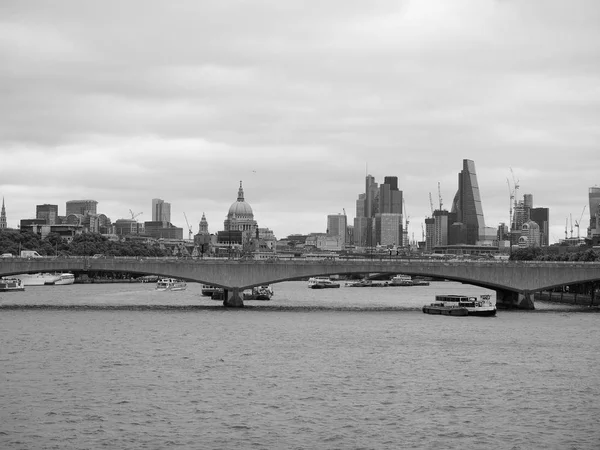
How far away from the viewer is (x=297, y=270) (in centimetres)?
12369

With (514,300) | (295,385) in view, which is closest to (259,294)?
(514,300)

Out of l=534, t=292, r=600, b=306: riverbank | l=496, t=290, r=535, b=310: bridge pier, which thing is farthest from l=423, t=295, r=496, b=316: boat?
l=534, t=292, r=600, b=306: riverbank

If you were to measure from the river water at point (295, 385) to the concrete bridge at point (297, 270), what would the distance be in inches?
852

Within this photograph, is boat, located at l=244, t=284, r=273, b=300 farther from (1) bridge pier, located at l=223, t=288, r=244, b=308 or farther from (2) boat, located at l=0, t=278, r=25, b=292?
A: (2) boat, located at l=0, t=278, r=25, b=292

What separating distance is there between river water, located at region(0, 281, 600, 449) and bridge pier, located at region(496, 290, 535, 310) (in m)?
25.3

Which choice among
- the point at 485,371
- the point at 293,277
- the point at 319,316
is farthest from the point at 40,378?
the point at 293,277

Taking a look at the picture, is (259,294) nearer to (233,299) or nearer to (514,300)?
(233,299)

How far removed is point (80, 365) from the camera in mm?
66250

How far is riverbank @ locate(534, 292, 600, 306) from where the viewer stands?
145m

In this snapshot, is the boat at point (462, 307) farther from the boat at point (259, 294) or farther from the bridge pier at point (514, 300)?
the boat at point (259, 294)

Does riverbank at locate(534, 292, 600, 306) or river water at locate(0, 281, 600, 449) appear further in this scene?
riverbank at locate(534, 292, 600, 306)

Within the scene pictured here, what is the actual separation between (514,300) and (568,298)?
92.0ft

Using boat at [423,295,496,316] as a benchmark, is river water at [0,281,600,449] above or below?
below

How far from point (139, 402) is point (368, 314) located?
63.7m
